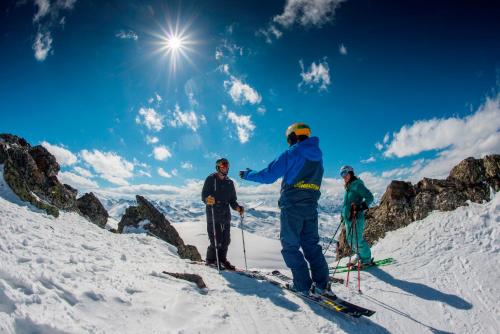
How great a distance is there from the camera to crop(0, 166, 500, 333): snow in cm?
330

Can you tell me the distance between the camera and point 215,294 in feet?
17.1

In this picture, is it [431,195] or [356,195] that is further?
→ [431,195]

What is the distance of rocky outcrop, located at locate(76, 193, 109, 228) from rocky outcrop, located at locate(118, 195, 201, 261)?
140cm

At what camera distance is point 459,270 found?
692cm

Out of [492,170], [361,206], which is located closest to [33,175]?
[361,206]

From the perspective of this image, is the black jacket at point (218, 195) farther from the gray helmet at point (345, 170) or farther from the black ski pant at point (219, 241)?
the gray helmet at point (345, 170)

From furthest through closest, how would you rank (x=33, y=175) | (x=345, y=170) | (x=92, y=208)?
(x=92, y=208) → (x=33, y=175) → (x=345, y=170)

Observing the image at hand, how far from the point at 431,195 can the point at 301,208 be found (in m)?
8.16

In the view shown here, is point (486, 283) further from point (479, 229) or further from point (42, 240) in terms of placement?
point (42, 240)

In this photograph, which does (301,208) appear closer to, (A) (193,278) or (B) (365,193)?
(A) (193,278)

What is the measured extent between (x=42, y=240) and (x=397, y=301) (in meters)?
6.65

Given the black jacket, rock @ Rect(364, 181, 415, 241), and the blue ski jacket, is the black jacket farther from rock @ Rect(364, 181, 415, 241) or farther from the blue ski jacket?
rock @ Rect(364, 181, 415, 241)

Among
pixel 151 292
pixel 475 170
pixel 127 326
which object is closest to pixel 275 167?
pixel 151 292

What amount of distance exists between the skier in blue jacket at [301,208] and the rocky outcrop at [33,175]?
7.64 m
